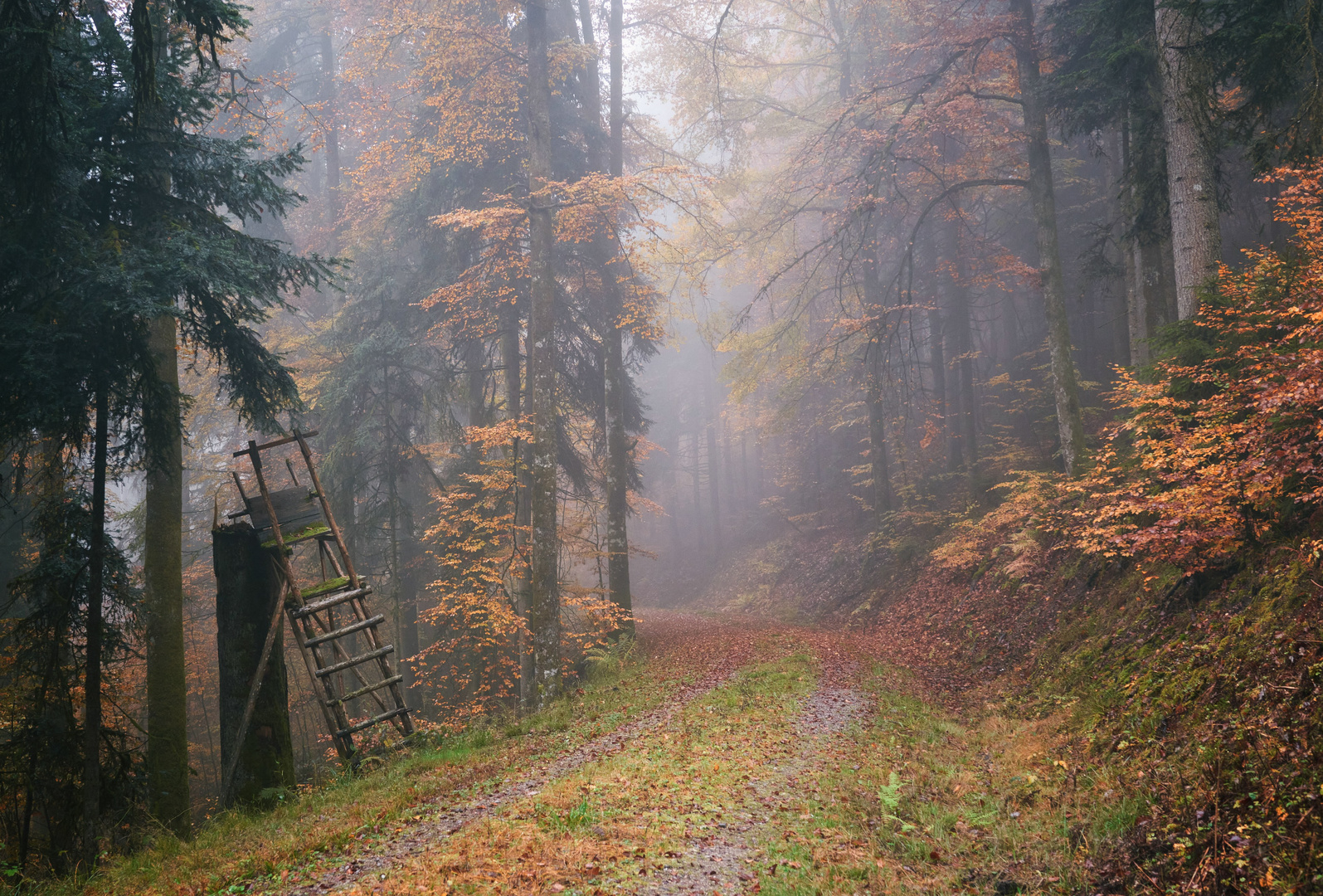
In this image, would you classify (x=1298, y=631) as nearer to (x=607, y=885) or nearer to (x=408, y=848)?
(x=607, y=885)

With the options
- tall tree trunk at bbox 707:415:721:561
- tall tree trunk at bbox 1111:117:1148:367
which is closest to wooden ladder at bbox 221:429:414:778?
tall tree trunk at bbox 1111:117:1148:367

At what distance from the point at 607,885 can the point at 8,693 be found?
10512mm

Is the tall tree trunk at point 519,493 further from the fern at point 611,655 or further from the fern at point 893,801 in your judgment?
the fern at point 893,801

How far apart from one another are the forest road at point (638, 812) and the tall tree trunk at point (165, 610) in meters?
4.72

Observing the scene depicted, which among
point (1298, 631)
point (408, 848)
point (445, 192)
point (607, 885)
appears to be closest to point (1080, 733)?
point (1298, 631)

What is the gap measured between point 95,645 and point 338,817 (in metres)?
4.31

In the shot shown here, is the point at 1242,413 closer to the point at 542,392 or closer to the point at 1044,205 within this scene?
the point at 1044,205

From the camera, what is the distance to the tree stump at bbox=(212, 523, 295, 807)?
7.76 meters

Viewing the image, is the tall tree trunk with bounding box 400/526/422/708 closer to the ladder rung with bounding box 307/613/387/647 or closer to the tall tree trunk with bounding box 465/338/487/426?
the tall tree trunk with bounding box 465/338/487/426

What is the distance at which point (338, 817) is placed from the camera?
19.2ft

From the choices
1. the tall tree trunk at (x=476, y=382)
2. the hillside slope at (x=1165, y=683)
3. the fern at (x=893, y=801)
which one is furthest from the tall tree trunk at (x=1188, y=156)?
the tall tree trunk at (x=476, y=382)

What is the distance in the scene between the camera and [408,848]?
4.85 m

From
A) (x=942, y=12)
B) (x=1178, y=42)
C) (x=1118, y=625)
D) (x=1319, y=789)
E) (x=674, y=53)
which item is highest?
(x=674, y=53)

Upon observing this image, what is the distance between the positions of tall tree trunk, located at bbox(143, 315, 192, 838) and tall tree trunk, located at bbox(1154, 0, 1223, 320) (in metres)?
13.4
